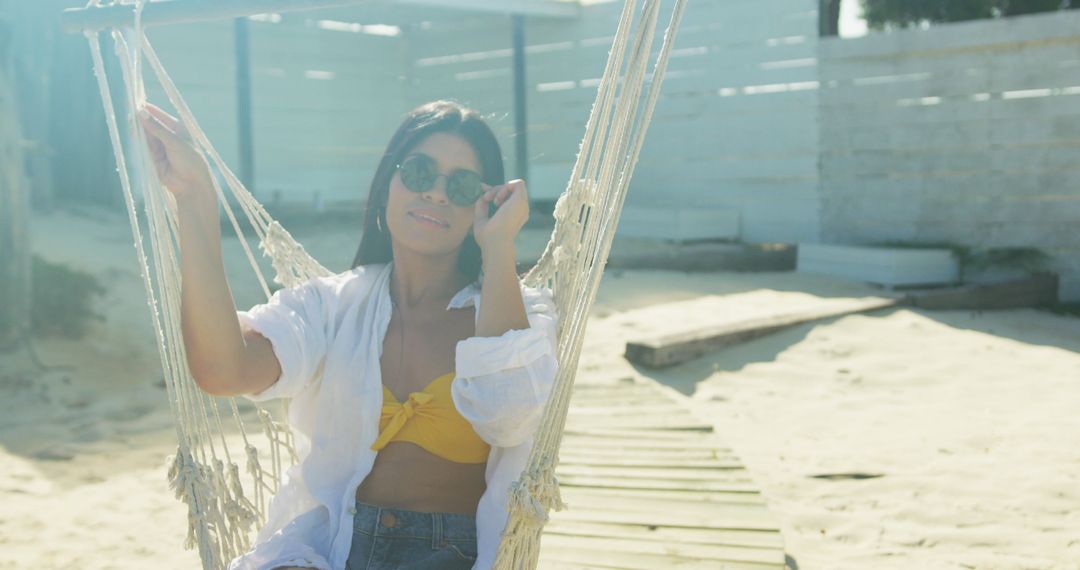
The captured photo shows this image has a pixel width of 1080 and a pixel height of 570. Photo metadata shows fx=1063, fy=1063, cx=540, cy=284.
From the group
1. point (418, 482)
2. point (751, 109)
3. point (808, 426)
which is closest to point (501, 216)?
point (418, 482)

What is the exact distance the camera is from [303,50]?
29.5 feet

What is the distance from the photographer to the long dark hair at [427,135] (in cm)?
177

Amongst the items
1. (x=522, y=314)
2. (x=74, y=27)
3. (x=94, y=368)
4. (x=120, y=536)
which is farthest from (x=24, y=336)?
(x=522, y=314)

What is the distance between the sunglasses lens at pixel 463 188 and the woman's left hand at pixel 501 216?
14mm

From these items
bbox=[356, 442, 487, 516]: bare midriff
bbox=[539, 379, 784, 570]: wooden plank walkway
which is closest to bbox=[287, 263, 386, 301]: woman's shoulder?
bbox=[356, 442, 487, 516]: bare midriff

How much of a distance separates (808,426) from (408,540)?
212cm

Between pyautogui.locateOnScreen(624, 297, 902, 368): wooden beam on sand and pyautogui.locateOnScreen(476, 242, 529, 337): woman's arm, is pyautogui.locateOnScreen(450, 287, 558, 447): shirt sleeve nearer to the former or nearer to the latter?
pyautogui.locateOnScreen(476, 242, 529, 337): woman's arm

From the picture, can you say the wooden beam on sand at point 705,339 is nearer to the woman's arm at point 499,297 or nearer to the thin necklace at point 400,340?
the thin necklace at point 400,340

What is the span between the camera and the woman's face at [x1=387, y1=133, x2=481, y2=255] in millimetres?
1732

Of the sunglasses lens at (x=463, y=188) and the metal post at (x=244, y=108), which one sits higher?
the metal post at (x=244, y=108)

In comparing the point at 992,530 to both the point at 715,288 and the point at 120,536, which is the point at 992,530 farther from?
the point at 715,288

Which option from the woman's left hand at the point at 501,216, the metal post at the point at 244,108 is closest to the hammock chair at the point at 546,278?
the woman's left hand at the point at 501,216

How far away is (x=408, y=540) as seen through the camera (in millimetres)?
1607

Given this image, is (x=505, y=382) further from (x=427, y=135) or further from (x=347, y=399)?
(x=427, y=135)
